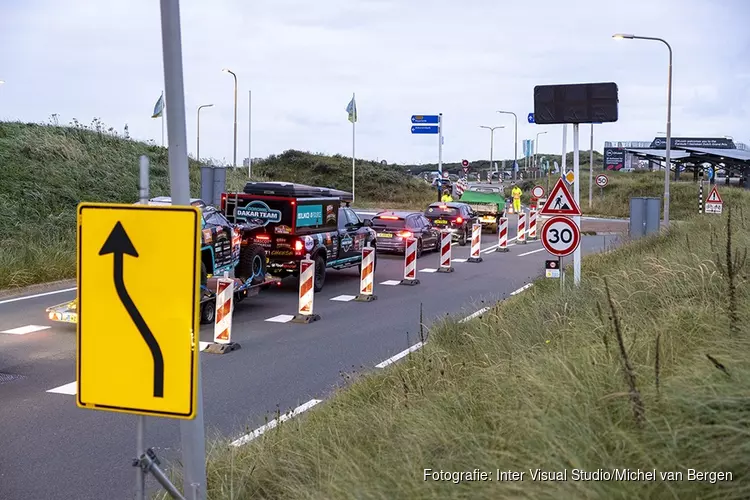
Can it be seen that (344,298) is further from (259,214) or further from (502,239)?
(502,239)

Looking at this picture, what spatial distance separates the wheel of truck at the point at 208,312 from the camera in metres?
14.0

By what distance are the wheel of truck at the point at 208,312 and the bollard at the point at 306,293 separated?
1.40 meters

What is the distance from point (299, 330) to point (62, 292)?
6.22 meters

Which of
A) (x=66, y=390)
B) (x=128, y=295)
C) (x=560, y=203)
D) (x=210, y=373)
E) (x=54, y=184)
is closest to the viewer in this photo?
(x=128, y=295)

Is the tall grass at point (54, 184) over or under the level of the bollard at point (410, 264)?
over

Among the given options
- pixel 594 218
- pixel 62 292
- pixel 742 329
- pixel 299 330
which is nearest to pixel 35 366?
pixel 299 330

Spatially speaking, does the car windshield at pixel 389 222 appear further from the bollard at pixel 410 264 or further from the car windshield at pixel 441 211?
the bollard at pixel 410 264

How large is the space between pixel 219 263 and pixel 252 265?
1464 millimetres

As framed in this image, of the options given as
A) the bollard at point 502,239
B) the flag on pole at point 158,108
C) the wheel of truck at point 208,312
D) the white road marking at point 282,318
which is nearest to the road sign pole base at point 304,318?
the white road marking at point 282,318

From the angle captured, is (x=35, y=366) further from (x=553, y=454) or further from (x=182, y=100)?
(x=553, y=454)

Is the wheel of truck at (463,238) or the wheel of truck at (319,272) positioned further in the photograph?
the wheel of truck at (463,238)

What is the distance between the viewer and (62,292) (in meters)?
17.5

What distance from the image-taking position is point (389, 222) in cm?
2630

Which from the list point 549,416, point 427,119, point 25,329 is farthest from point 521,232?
point 549,416
